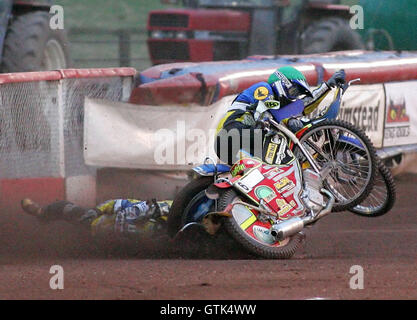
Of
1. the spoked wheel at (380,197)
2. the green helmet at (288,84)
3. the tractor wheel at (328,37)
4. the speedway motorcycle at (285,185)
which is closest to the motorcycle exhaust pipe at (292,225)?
the speedway motorcycle at (285,185)

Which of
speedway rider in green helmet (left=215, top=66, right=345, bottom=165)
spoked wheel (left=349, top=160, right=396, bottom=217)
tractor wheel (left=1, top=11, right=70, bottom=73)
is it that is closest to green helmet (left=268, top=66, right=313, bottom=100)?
speedway rider in green helmet (left=215, top=66, right=345, bottom=165)

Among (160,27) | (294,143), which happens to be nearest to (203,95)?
(294,143)

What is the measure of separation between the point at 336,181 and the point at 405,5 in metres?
11.0

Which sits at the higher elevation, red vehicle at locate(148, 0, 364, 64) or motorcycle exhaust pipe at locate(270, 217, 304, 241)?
red vehicle at locate(148, 0, 364, 64)

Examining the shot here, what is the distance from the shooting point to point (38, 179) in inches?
371

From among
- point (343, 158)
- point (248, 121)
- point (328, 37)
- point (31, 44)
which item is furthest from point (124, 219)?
point (328, 37)

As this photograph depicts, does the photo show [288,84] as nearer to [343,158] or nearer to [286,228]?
[343,158]

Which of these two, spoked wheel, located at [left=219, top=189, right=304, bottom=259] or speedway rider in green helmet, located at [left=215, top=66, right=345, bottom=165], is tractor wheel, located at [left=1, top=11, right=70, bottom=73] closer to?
speedway rider in green helmet, located at [left=215, top=66, right=345, bottom=165]

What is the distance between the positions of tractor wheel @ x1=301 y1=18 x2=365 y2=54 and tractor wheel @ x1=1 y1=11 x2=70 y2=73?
485 centimetres

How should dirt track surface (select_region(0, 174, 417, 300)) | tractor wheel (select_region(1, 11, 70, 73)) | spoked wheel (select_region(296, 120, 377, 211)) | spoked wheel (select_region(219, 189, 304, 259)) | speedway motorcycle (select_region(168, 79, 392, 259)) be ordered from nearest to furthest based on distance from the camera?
dirt track surface (select_region(0, 174, 417, 300)) < spoked wheel (select_region(219, 189, 304, 259)) < speedway motorcycle (select_region(168, 79, 392, 259)) < spoked wheel (select_region(296, 120, 377, 211)) < tractor wheel (select_region(1, 11, 70, 73))

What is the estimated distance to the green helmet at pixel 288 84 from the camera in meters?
7.41

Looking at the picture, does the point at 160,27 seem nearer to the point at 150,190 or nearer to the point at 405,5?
the point at 405,5

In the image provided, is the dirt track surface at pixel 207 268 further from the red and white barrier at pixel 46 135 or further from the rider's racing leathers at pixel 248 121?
the rider's racing leathers at pixel 248 121

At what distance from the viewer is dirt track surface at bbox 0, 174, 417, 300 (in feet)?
19.3
